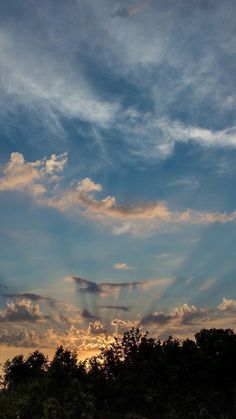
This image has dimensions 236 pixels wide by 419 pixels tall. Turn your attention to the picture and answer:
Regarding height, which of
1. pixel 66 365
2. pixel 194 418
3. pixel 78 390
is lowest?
pixel 194 418

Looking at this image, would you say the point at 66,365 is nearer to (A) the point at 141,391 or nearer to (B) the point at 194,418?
(A) the point at 141,391

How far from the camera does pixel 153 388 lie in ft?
295

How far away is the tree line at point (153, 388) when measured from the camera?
86.6 metres

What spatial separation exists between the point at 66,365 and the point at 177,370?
33653 mm

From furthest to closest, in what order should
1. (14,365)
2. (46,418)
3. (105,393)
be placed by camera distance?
(14,365), (105,393), (46,418)

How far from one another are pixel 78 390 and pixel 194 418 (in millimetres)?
22605

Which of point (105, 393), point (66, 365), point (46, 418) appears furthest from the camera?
point (66, 365)

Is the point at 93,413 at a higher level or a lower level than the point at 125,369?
lower

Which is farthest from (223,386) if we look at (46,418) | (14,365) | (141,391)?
(14,365)

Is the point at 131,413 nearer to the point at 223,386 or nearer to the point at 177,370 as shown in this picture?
the point at 177,370

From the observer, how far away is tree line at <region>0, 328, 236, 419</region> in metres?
86.6

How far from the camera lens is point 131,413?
8831 cm

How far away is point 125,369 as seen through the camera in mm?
97062

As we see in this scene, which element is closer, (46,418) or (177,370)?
(46,418)
